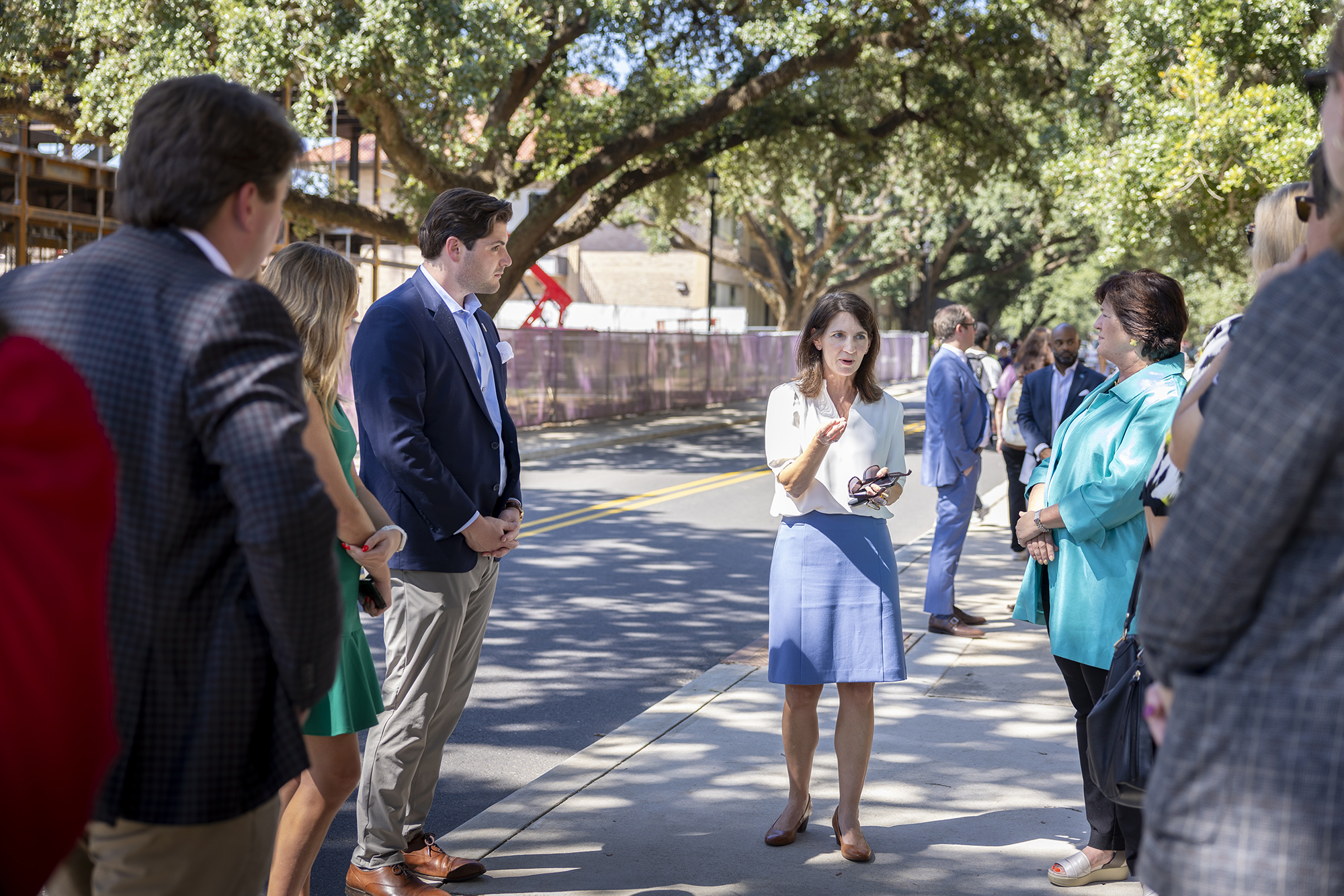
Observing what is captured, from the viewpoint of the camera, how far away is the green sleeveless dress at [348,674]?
10.4 feet

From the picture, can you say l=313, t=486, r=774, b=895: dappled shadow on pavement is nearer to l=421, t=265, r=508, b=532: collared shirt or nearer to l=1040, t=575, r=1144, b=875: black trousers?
l=421, t=265, r=508, b=532: collared shirt

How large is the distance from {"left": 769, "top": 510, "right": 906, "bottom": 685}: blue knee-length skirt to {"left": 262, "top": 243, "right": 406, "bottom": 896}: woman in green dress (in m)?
1.51

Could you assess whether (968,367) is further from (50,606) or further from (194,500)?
(50,606)

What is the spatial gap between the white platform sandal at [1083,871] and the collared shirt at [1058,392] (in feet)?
15.5

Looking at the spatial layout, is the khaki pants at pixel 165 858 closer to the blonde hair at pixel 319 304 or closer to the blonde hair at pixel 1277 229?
the blonde hair at pixel 319 304

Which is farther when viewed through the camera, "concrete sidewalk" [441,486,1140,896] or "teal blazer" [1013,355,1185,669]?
"concrete sidewalk" [441,486,1140,896]

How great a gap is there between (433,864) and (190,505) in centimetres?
229

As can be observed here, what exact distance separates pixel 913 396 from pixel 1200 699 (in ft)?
118

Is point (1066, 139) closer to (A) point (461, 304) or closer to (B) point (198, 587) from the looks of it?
(A) point (461, 304)

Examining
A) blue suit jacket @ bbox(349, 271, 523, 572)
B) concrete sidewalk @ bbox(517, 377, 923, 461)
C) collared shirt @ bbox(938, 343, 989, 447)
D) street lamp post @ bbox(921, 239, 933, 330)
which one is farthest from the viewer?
street lamp post @ bbox(921, 239, 933, 330)

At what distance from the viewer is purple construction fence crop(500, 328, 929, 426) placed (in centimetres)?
2219

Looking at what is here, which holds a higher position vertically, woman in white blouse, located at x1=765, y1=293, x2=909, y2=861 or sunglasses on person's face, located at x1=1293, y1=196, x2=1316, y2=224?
sunglasses on person's face, located at x1=1293, y1=196, x2=1316, y2=224

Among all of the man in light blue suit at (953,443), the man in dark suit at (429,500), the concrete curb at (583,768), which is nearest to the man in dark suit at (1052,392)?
the man in light blue suit at (953,443)

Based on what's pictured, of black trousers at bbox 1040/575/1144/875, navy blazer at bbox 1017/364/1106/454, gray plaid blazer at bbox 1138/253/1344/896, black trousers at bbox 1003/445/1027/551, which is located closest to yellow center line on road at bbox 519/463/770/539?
black trousers at bbox 1003/445/1027/551
